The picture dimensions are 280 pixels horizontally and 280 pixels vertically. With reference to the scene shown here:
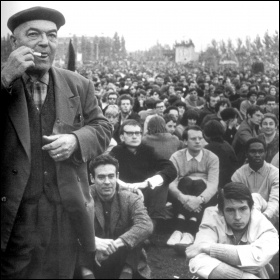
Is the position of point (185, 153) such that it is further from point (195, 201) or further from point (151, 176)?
point (151, 176)

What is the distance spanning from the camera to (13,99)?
122 cm

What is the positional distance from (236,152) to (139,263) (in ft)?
3.81

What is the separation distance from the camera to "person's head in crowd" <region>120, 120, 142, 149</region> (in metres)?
2.28

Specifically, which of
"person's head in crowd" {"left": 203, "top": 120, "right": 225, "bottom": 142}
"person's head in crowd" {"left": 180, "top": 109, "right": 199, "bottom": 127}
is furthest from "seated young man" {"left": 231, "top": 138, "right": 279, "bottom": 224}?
"person's head in crowd" {"left": 180, "top": 109, "right": 199, "bottom": 127}

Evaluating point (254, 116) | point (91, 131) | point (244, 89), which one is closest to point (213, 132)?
point (254, 116)

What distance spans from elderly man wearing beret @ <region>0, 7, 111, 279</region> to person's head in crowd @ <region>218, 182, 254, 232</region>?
776 millimetres

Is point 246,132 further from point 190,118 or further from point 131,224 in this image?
point 131,224

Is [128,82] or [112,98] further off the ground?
[128,82]

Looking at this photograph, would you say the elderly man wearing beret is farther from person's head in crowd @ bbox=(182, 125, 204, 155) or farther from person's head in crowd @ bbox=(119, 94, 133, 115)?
person's head in crowd @ bbox=(119, 94, 133, 115)

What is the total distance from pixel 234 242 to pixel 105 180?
0.57 meters

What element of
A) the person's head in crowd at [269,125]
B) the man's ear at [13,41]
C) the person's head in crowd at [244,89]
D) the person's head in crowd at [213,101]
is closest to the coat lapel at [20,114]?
the man's ear at [13,41]

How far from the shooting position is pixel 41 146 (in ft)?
4.11

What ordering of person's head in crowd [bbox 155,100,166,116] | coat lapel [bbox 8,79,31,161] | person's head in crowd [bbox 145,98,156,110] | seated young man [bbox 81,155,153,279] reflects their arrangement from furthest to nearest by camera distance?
person's head in crowd [bbox 145,98,156,110]
person's head in crowd [bbox 155,100,166,116]
seated young man [bbox 81,155,153,279]
coat lapel [bbox 8,79,31,161]

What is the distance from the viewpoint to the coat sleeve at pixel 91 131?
1.24 metres
